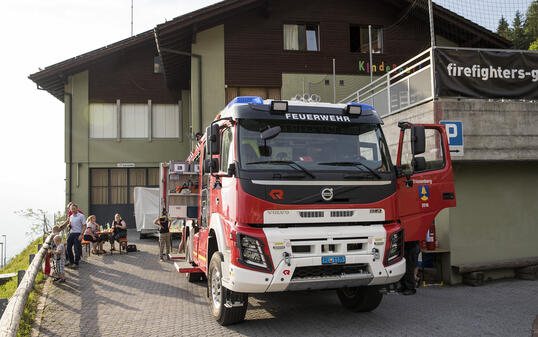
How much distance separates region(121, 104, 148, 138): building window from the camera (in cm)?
2531

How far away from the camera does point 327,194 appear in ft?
19.7

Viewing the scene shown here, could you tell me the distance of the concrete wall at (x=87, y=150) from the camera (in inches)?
969

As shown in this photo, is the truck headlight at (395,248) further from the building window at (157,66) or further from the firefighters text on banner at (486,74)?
the building window at (157,66)

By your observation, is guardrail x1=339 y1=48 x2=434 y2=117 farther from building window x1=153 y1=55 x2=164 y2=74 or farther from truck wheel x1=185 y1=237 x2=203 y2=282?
building window x1=153 y1=55 x2=164 y2=74

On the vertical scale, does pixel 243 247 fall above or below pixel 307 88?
below

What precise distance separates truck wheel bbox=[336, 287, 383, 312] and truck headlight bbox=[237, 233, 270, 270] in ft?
6.66

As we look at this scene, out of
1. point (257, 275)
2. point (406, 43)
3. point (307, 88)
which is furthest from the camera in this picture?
point (406, 43)

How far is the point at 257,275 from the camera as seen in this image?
18.5 ft

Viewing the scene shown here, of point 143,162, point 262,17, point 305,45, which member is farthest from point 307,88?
point 143,162

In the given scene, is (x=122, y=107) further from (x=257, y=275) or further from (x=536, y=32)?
(x=536, y=32)

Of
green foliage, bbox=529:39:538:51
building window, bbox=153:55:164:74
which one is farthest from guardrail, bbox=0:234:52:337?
green foliage, bbox=529:39:538:51

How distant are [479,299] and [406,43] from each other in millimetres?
14942

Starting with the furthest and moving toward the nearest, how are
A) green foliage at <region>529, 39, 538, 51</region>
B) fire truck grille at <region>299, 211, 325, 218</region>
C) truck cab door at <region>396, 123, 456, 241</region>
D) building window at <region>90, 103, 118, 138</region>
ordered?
green foliage at <region>529, 39, 538, 51</region>, building window at <region>90, 103, 118, 138</region>, truck cab door at <region>396, 123, 456, 241</region>, fire truck grille at <region>299, 211, 325, 218</region>

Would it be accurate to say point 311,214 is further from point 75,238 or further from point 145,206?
point 145,206
